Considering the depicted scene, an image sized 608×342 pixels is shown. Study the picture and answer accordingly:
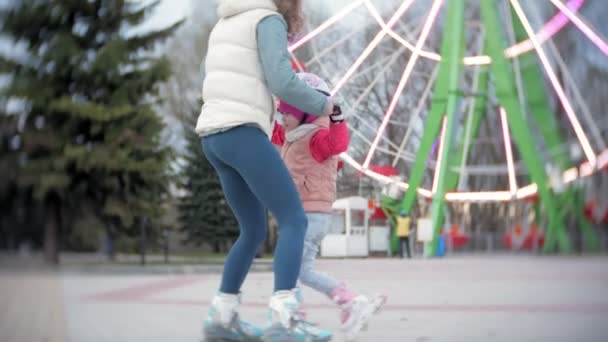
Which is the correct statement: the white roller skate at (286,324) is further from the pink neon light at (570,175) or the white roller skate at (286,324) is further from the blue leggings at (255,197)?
the pink neon light at (570,175)

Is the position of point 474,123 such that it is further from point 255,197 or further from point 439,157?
point 255,197

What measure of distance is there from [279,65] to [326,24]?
4.16m

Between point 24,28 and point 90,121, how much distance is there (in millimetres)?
282

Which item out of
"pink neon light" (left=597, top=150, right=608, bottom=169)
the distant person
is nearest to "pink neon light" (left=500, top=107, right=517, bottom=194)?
"pink neon light" (left=597, top=150, right=608, bottom=169)

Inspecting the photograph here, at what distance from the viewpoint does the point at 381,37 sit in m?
7.28

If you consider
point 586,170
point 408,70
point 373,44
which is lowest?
point 586,170

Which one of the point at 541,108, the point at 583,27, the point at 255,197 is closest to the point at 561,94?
the point at 541,108

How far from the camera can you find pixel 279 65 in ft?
5.38

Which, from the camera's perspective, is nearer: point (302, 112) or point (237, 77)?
point (237, 77)

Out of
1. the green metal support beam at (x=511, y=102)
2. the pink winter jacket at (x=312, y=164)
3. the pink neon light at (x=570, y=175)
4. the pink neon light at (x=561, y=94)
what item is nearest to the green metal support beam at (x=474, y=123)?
the green metal support beam at (x=511, y=102)

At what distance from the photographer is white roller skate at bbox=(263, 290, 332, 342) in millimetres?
1644

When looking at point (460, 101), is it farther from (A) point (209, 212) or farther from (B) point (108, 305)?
(B) point (108, 305)

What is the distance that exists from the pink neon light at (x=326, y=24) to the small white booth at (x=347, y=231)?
53.6 inches

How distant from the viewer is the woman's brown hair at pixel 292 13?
1.75 m
